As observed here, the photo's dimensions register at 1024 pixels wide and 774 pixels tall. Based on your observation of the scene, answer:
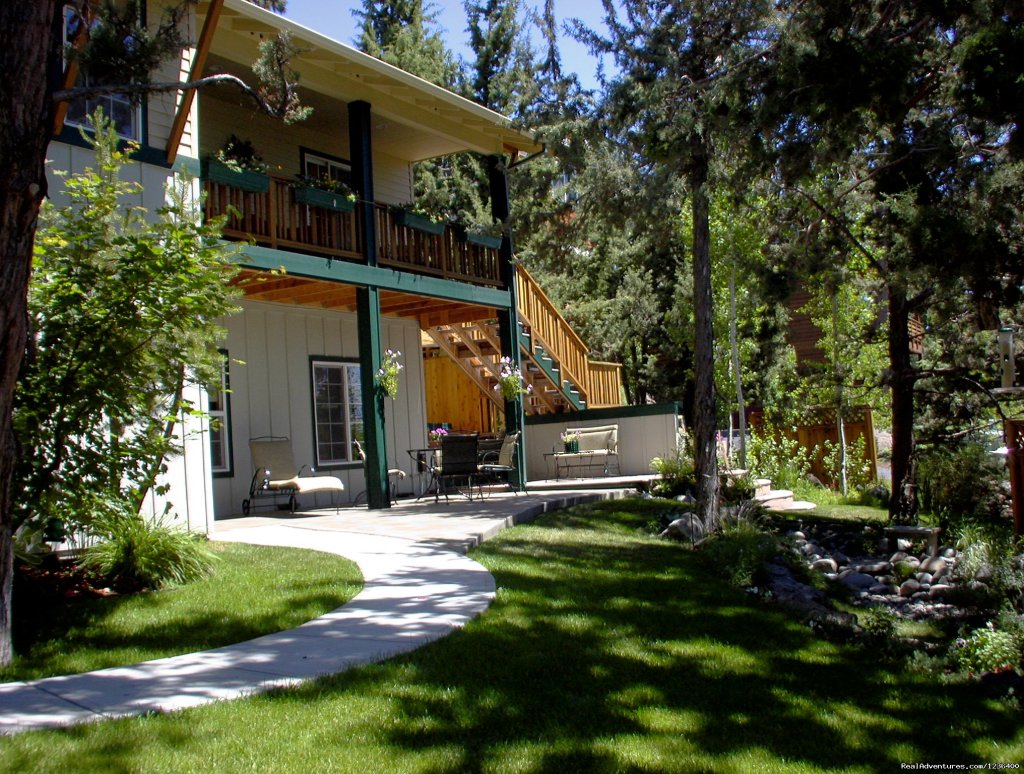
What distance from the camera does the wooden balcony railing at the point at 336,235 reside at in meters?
10.7

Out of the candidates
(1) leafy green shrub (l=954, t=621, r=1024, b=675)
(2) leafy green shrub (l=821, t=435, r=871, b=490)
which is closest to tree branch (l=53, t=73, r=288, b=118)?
(1) leafy green shrub (l=954, t=621, r=1024, b=675)

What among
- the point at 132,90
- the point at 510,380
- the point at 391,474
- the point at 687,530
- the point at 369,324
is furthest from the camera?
the point at 391,474

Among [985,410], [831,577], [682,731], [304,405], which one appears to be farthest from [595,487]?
[682,731]

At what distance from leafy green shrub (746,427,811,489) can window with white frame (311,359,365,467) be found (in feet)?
23.9

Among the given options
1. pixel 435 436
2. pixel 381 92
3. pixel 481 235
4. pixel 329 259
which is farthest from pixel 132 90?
pixel 435 436

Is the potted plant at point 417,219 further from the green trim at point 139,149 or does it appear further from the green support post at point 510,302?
the green trim at point 139,149

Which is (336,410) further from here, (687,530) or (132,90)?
(132,90)

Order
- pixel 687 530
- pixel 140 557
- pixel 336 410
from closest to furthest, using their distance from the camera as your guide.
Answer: pixel 140 557
pixel 687 530
pixel 336 410

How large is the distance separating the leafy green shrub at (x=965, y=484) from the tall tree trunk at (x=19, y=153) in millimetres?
11999

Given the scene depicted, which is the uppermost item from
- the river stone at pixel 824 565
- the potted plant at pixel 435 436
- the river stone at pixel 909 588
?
the potted plant at pixel 435 436

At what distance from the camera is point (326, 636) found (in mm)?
5469

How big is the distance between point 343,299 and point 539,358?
3947mm

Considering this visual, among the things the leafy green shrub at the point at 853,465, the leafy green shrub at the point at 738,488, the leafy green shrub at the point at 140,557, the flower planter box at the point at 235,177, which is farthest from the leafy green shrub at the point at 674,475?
the leafy green shrub at the point at 140,557

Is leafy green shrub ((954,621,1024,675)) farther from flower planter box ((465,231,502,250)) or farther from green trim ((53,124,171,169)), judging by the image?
flower planter box ((465,231,502,250))
